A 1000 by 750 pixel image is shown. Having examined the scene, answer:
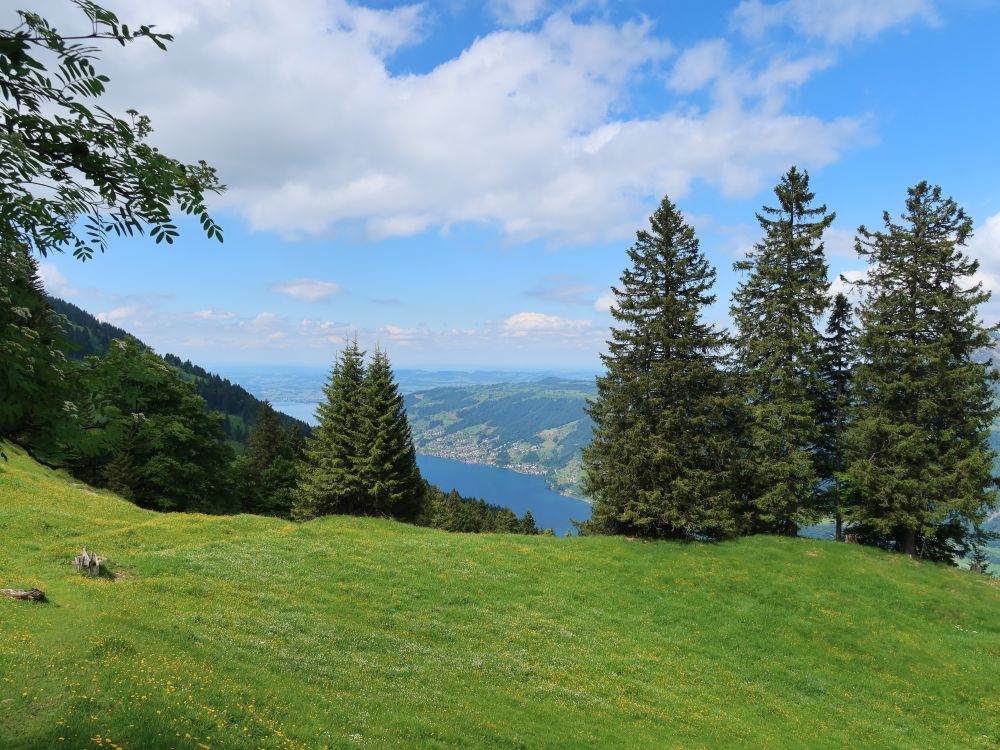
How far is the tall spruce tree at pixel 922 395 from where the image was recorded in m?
28.5

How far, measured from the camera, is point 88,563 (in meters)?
18.0

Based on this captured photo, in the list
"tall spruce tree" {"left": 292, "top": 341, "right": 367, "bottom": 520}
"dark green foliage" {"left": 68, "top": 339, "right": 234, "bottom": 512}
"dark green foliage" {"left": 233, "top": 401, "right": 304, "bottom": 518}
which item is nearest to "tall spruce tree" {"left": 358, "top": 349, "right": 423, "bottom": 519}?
"tall spruce tree" {"left": 292, "top": 341, "right": 367, "bottom": 520}

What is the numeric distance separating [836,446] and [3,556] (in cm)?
4217

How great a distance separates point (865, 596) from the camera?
24609mm

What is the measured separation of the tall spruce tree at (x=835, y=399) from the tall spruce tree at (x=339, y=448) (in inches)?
1252

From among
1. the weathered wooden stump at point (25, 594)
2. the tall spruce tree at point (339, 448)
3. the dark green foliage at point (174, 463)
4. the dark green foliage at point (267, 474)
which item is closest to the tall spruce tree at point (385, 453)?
the tall spruce tree at point (339, 448)

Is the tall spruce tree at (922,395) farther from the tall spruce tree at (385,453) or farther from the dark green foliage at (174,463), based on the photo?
the dark green foliage at (174,463)

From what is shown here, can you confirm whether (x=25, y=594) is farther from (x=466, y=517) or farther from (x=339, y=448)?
(x=466, y=517)

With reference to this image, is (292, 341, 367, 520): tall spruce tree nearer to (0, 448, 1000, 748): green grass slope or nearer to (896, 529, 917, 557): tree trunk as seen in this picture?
(0, 448, 1000, 748): green grass slope

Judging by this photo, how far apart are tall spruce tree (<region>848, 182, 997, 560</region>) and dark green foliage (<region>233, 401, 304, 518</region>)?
47.0 metres

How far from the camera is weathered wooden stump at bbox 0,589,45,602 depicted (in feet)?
46.7

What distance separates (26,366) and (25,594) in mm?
13620

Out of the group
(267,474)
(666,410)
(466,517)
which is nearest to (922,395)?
(666,410)

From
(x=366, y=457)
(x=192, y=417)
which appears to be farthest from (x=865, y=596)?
(x=192, y=417)
